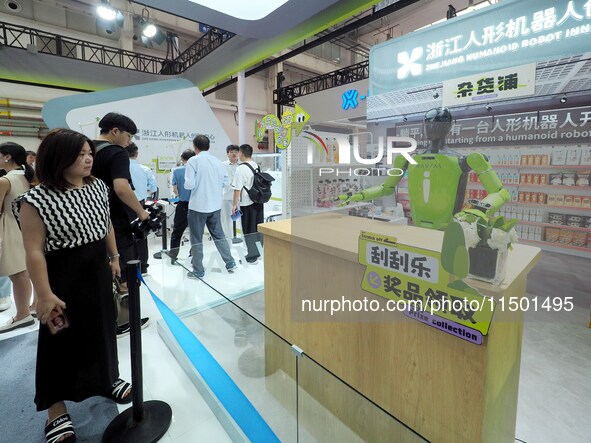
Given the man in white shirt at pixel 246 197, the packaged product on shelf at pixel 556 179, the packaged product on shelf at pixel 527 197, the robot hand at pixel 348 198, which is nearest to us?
the packaged product on shelf at pixel 556 179

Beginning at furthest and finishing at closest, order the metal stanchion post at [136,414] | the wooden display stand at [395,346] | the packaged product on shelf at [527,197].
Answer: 1. the metal stanchion post at [136,414]
2. the wooden display stand at [395,346]
3. the packaged product on shelf at [527,197]

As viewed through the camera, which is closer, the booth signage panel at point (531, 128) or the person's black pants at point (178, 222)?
the booth signage panel at point (531, 128)

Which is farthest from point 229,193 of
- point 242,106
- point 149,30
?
point 149,30

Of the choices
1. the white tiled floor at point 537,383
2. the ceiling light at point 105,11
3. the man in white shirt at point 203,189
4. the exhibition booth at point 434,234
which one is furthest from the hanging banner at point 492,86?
the ceiling light at point 105,11

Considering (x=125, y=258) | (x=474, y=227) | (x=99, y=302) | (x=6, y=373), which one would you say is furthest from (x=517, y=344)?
(x=6, y=373)

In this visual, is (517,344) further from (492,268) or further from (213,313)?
(213,313)

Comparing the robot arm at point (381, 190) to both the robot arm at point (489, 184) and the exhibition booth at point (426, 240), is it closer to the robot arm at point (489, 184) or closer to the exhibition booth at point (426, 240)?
the exhibition booth at point (426, 240)

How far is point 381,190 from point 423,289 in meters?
0.31

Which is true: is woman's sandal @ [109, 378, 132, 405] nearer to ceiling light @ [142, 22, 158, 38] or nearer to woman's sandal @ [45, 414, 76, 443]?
woman's sandal @ [45, 414, 76, 443]

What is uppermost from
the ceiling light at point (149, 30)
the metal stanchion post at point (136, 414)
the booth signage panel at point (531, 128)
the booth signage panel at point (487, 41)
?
the ceiling light at point (149, 30)

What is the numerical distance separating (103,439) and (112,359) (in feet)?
1.13

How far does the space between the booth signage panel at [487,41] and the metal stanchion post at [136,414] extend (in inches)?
51.8

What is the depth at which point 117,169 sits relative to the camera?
2025 millimetres

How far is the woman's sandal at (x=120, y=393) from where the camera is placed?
5.92ft
